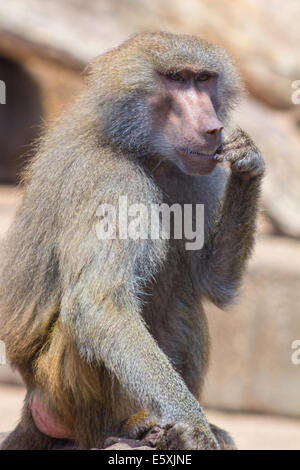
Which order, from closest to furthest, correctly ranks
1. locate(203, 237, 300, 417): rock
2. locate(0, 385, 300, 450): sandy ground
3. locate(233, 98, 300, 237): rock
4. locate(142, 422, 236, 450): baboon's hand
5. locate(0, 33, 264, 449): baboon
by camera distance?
locate(142, 422, 236, 450): baboon's hand, locate(0, 33, 264, 449): baboon, locate(0, 385, 300, 450): sandy ground, locate(203, 237, 300, 417): rock, locate(233, 98, 300, 237): rock

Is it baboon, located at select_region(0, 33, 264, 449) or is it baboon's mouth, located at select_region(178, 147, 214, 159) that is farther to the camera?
baboon's mouth, located at select_region(178, 147, 214, 159)

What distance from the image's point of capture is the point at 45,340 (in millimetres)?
3604

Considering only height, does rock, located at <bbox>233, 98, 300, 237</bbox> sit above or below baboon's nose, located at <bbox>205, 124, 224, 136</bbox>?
above

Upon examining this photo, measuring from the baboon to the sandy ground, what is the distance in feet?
7.12

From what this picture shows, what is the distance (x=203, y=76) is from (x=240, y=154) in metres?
0.37

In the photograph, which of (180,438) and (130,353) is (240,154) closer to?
(130,353)

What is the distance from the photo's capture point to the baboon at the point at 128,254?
3279 mm

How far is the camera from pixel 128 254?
3307 mm

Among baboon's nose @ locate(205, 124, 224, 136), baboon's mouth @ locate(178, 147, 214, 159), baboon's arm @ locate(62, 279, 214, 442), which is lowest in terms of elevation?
baboon's arm @ locate(62, 279, 214, 442)

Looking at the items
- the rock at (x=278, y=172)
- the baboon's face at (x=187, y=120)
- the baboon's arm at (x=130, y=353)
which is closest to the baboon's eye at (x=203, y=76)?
the baboon's face at (x=187, y=120)

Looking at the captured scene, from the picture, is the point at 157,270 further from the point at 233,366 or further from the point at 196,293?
the point at 233,366

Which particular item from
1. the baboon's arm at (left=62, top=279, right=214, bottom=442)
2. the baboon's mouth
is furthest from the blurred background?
the baboon's arm at (left=62, top=279, right=214, bottom=442)

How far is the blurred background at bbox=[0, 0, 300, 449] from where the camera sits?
6355mm

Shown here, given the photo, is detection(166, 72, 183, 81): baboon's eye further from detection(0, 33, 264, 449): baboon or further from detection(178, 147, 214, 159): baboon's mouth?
detection(178, 147, 214, 159): baboon's mouth
